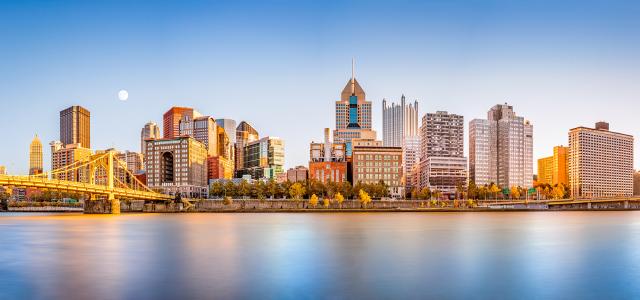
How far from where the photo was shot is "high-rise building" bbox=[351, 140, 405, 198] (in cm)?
17938

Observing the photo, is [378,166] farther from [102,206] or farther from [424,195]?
[102,206]

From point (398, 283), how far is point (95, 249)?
77.3 feet

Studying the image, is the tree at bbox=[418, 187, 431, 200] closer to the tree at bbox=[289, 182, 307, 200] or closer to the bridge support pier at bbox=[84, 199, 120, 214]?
the tree at bbox=[289, 182, 307, 200]

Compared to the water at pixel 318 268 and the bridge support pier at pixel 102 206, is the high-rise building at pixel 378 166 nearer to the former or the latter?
the bridge support pier at pixel 102 206

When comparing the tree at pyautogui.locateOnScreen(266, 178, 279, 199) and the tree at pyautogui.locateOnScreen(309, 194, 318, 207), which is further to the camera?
the tree at pyautogui.locateOnScreen(266, 178, 279, 199)

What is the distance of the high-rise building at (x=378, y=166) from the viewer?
179 meters

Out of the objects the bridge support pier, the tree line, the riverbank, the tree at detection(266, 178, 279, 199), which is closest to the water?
the bridge support pier

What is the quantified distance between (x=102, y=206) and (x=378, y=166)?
319 feet

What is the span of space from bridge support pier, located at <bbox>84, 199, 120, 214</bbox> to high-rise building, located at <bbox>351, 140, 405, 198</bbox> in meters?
88.6

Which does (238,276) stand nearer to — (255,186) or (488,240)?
(488,240)

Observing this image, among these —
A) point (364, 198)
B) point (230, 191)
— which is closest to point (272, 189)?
point (230, 191)

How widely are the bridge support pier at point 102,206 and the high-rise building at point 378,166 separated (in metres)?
88.6

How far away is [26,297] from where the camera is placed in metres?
20.3

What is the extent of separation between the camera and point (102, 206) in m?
108
